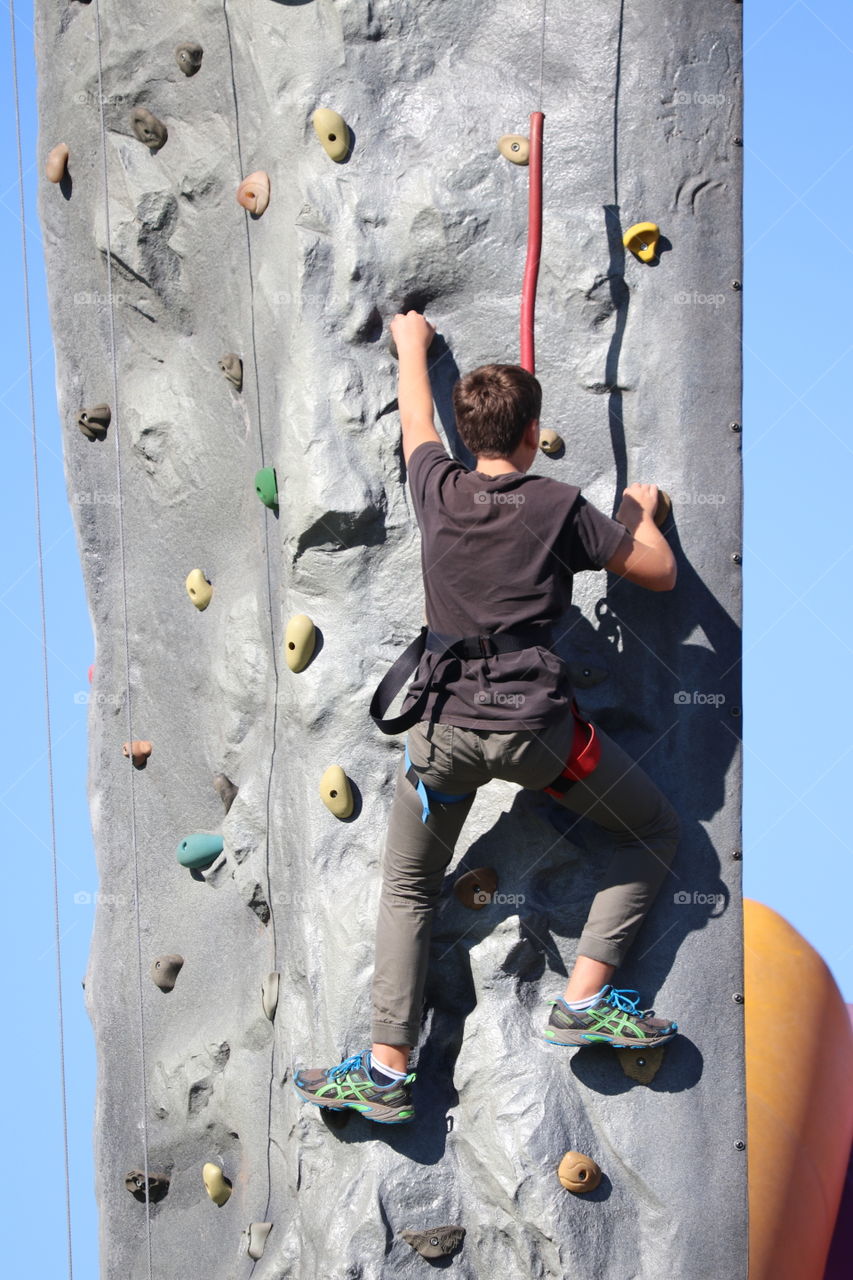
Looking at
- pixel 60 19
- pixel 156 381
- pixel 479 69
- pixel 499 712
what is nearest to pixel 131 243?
pixel 156 381

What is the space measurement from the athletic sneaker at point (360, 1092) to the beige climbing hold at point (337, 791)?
1.63 feet

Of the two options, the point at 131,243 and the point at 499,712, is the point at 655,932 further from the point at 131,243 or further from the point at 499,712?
the point at 131,243

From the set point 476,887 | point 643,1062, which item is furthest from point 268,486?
point 643,1062

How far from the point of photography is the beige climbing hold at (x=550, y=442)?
10.9ft

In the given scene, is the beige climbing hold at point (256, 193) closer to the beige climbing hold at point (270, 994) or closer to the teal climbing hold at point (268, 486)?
the teal climbing hold at point (268, 486)

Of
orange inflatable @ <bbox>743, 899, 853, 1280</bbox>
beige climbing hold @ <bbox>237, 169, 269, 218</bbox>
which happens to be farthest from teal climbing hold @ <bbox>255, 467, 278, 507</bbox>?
orange inflatable @ <bbox>743, 899, 853, 1280</bbox>

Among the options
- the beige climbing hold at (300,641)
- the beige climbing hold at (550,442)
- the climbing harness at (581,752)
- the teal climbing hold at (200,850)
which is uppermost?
the beige climbing hold at (550,442)

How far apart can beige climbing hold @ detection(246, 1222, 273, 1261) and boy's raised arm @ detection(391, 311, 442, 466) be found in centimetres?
172

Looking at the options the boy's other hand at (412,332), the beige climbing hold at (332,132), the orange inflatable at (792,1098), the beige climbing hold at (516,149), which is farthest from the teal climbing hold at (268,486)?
the orange inflatable at (792,1098)

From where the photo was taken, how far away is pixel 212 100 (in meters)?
3.79

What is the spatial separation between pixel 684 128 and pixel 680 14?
0.24m

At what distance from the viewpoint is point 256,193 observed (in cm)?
356

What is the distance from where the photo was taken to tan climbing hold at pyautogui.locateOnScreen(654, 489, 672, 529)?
3.25m

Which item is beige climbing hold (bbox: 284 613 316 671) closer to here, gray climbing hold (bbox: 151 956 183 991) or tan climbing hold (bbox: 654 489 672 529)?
→ tan climbing hold (bbox: 654 489 672 529)
